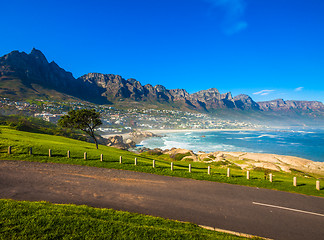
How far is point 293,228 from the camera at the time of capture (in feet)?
32.0

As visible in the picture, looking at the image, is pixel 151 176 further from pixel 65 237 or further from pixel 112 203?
pixel 65 237

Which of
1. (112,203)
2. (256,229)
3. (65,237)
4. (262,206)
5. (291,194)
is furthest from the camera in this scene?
(291,194)

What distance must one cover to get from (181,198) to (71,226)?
8437 mm

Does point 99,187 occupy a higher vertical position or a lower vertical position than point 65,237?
lower

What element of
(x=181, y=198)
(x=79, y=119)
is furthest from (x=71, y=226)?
(x=79, y=119)

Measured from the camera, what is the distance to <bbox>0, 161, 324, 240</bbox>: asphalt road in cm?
1007

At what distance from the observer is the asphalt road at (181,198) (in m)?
10.1

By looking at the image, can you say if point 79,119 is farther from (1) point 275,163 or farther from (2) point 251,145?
(2) point 251,145

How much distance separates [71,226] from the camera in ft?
23.2

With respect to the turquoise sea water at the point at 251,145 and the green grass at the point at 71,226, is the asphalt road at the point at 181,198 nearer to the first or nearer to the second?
the green grass at the point at 71,226

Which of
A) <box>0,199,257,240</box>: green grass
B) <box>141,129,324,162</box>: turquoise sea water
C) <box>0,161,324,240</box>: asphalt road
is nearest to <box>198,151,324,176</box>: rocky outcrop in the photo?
<box>0,161,324,240</box>: asphalt road

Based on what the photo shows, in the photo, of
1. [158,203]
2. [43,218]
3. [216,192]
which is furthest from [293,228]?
[43,218]

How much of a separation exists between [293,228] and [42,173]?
21.9 metres

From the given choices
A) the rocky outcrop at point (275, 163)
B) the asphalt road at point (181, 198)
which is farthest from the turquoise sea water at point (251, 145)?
the asphalt road at point (181, 198)
